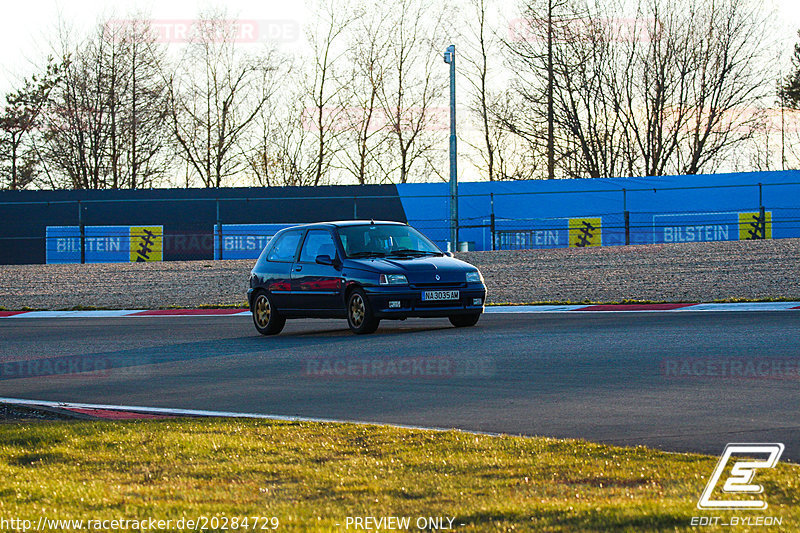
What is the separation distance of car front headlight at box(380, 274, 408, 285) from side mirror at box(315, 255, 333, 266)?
3.70 feet

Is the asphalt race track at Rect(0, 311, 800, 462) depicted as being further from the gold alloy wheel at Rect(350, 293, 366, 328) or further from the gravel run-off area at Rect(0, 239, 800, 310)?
the gravel run-off area at Rect(0, 239, 800, 310)

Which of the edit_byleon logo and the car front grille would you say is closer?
the edit_byleon logo

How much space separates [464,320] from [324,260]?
2185mm

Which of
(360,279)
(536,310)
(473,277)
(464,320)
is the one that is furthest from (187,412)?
(536,310)

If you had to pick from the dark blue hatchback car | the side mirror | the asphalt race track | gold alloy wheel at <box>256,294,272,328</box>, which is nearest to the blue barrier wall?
the asphalt race track

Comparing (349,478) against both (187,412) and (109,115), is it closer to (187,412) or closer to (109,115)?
(187,412)

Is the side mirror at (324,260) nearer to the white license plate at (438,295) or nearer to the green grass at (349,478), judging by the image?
the white license plate at (438,295)

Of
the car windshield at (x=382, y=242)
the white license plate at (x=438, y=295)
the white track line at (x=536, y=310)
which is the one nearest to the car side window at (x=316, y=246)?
the car windshield at (x=382, y=242)

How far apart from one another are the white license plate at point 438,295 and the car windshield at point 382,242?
1008mm

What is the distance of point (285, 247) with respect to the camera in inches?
627

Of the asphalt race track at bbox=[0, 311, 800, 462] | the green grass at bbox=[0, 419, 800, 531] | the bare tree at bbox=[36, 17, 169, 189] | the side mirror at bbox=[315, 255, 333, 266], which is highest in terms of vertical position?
the bare tree at bbox=[36, 17, 169, 189]

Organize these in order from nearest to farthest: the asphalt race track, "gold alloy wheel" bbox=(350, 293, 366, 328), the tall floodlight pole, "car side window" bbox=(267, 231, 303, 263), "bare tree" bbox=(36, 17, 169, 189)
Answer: the asphalt race track, "gold alloy wheel" bbox=(350, 293, 366, 328), "car side window" bbox=(267, 231, 303, 263), the tall floodlight pole, "bare tree" bbox=(36, 17, 169, 189)

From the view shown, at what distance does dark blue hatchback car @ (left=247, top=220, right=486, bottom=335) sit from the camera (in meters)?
14.3

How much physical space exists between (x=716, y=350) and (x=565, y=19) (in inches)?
1437
